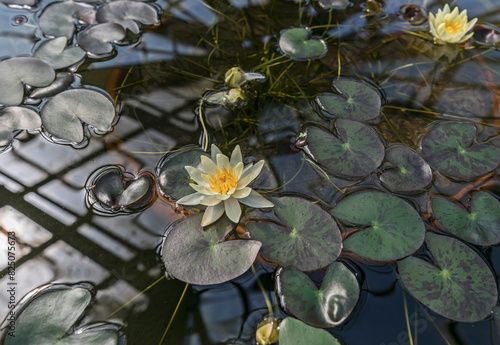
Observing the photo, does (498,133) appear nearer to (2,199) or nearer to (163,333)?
(163,333)

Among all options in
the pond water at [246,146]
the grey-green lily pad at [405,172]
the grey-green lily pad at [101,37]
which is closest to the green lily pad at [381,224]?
the pond water at [246,146]

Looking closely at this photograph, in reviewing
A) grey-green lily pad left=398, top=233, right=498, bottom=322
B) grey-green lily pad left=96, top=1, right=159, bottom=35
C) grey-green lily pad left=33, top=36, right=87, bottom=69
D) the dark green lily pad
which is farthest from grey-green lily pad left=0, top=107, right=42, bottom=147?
grey-green lily pad left=398, top=233, right=498, bottom=322

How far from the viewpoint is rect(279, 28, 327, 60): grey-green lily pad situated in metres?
2.61

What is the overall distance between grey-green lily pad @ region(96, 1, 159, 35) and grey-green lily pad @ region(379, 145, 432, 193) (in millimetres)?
2023

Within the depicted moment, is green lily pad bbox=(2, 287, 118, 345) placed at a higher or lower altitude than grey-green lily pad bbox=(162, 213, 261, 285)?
lower

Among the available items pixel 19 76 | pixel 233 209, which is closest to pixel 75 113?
pixel 19 76

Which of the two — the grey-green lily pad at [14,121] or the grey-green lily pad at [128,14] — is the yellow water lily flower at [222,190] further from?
the grey-green lily pad at [128,14]

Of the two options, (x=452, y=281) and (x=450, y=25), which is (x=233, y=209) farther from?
(x=450, y=25)

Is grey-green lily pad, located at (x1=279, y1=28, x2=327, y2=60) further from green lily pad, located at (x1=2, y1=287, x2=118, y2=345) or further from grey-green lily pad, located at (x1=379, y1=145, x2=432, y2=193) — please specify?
green lily pad, located at (x1=2, y1=287, x2=118, y2=345)

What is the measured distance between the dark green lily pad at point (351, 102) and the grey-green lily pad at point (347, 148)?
0.11 m

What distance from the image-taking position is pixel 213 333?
1544mm

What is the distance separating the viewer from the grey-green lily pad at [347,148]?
1.99 metres

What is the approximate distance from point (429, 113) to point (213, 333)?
185cm

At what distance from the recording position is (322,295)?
62.0 inches
